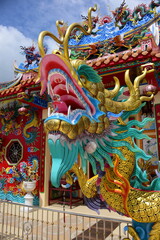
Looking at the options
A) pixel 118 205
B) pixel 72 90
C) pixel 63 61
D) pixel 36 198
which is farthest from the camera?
pixel 36 198

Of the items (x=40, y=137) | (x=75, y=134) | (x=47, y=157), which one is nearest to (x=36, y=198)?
(x=47, y=157)

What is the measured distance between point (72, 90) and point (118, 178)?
3.49 ft

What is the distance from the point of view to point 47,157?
6.82 m

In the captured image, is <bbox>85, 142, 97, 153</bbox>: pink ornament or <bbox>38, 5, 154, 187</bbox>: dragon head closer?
<bbox>38, 5, 154, 187</bbox>: dragon head

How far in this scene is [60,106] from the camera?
5.64 ft

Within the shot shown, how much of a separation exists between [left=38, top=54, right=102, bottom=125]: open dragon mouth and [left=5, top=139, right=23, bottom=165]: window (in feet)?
20.2

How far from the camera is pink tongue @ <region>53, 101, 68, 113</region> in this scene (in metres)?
1.70

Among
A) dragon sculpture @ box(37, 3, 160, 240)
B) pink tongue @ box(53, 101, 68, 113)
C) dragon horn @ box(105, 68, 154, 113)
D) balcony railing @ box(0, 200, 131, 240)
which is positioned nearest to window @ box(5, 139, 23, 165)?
balcony railing @ box(0, 200, 131, 240)

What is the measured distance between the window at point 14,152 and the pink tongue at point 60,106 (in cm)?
616

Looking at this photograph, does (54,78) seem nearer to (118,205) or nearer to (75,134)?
(75,134)

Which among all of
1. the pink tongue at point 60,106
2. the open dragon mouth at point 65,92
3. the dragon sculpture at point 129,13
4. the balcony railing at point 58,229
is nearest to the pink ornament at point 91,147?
the open dragon mouth at point 65,92

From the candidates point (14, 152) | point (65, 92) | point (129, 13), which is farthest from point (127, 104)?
point (14, 152)

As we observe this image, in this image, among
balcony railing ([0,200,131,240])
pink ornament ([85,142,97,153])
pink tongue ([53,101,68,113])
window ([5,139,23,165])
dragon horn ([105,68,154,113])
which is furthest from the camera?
window ([5,139,23,165])

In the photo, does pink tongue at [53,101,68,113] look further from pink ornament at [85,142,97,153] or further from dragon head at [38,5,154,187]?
pink ornament at [85,142,97,153]
